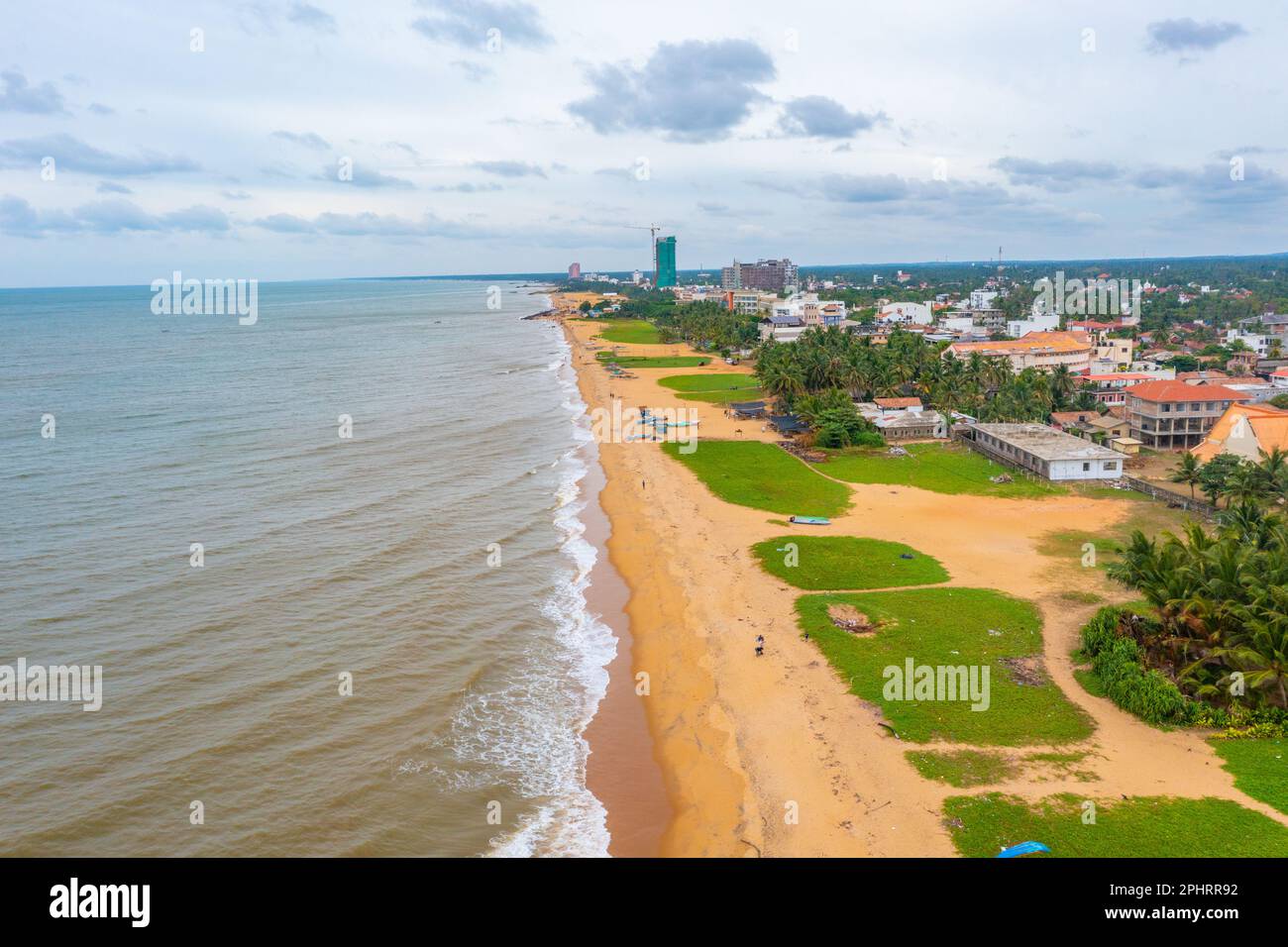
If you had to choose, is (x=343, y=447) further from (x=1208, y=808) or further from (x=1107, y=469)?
(x=1208, y=808)

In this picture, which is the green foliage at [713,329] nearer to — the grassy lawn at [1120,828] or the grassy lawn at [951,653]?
the grassy lawn at [951,653]

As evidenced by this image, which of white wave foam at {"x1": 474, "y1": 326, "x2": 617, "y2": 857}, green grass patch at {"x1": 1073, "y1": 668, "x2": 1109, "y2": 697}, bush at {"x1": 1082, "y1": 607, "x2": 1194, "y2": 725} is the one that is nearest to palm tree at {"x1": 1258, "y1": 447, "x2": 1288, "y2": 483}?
bush at {"x1": 1082, "y1": 607, "x2": 1194, "y2": 725}

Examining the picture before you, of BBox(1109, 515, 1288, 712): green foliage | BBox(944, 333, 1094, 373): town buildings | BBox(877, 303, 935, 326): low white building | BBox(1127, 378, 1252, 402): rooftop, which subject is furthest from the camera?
BBox(877, 303, 935, 326): low white building

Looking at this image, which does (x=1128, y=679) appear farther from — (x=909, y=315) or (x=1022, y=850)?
(x=909, y=315)

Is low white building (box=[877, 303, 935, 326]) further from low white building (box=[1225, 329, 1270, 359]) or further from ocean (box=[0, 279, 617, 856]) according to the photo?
ocean (box=[0, 279, 617, 856])

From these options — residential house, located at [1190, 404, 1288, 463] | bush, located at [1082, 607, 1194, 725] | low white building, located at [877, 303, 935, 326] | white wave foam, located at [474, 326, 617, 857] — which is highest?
low white building, located at [877, 303, 935, 326]
